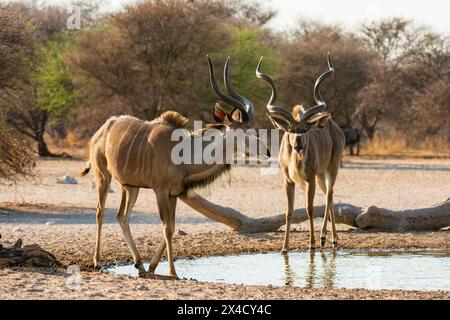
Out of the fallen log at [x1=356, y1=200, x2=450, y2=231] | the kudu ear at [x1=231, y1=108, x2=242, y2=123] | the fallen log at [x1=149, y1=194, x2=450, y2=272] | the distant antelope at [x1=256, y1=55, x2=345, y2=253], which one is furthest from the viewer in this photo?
the fallen log at [x1=356, y1=200, x2=450, y2=231]

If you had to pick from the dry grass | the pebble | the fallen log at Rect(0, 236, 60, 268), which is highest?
the dry grass

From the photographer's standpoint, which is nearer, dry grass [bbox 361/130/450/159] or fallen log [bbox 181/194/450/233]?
fallen log [bbox 181/194/450/233]

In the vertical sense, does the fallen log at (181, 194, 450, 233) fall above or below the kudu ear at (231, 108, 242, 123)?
below

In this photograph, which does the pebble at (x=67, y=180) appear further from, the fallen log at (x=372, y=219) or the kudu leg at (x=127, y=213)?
the kudu leg at (x=127, y=213)

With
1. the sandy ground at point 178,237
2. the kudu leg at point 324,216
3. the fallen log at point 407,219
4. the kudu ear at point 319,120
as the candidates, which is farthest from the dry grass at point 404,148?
the kudu ear at point 319,120

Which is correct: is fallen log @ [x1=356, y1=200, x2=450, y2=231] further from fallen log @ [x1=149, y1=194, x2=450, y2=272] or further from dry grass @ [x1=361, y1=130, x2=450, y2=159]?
dry grass @ [x1=361, y1=130, x2=450, y2=159]

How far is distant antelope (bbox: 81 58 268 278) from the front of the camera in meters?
6.78

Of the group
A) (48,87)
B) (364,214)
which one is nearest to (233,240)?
(364,214)

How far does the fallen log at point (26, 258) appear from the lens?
268 inches

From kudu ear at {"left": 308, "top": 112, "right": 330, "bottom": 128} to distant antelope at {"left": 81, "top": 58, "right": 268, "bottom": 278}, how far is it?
6.83ft

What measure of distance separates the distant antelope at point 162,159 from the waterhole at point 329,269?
1.83ft

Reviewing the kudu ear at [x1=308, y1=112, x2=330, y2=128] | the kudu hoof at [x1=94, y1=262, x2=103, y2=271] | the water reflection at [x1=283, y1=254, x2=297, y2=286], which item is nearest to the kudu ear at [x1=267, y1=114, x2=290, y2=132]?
the kudu ear at [x1=308, y1=112, x2=330, y2=128]

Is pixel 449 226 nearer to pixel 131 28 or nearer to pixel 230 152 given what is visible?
pixel 230 152

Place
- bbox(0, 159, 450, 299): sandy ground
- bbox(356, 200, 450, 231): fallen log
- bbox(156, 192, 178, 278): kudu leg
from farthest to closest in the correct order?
bbox(356, 200, 450, 231): fallen log
bbox(156, 192, 178, 278): kudu leg
bbox(0, 159, 450, 299): sandy ground
